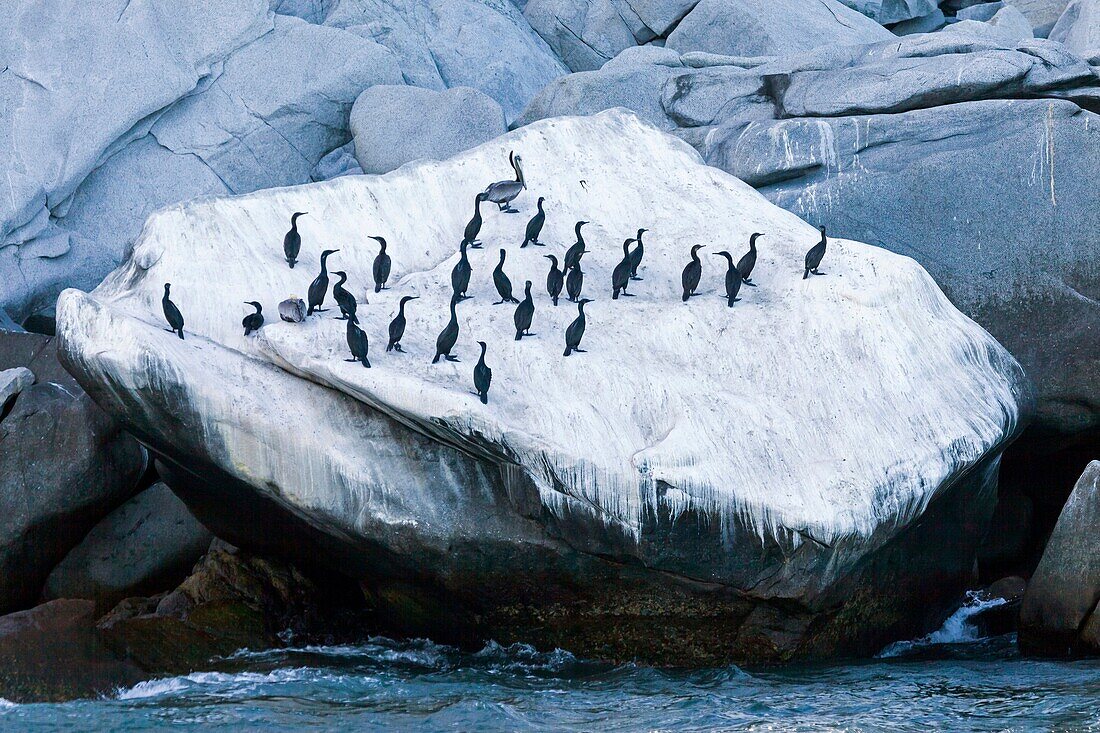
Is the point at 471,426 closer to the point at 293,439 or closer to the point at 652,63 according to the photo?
the point at 293,439

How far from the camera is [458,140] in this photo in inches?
714

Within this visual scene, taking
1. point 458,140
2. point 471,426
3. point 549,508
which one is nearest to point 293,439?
point 471,426

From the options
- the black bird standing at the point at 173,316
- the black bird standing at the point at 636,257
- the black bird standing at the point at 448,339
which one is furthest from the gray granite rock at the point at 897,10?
the black bird standing at the point at 173,316

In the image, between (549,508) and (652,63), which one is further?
(652,63)

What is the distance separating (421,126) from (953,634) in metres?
10.4

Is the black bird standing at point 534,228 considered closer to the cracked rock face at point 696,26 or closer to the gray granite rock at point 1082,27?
the cracked rock face at point 696,26

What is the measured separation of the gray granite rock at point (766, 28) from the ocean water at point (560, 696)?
42.6 ft

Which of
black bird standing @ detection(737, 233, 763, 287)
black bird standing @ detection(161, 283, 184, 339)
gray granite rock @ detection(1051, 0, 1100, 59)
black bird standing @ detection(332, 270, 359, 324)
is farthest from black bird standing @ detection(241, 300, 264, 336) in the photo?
gray granite rock @ detection(1051, 0, 1100, 59)

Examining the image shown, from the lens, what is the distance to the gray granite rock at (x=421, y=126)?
18156 millimetres

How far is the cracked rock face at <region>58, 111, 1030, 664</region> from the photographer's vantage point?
9.58m

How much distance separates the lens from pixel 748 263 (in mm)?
11625

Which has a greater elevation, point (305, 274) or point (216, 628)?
point (305, 274)

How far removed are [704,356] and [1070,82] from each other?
7.45 meters

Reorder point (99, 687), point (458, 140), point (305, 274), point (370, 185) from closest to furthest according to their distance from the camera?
point (99, 687), point (305, 274), point (370, 185), point (458, 140)
